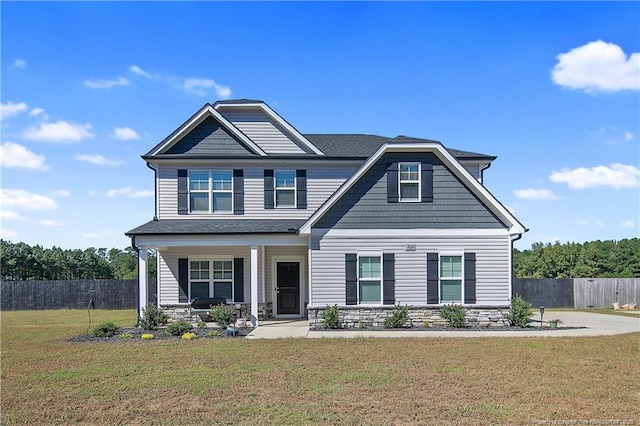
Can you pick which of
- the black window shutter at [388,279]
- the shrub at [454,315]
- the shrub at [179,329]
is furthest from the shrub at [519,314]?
the shrub at [179,329]

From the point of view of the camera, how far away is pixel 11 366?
32.3 ft

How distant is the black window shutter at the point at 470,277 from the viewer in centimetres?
1505

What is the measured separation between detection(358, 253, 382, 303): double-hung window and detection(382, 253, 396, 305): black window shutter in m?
0.13

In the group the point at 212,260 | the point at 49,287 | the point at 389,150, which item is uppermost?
the point at 389,150

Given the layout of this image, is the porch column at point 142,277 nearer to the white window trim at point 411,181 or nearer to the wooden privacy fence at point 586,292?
the white window trim at point 411,181

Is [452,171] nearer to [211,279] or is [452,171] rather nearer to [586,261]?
[211,279]

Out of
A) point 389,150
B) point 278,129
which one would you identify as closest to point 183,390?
point 389,150

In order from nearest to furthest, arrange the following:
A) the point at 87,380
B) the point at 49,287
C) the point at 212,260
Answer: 1. the point at 87,380
2. the point at 212,260
3. the point at 49,287

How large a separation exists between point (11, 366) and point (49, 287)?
19.0m

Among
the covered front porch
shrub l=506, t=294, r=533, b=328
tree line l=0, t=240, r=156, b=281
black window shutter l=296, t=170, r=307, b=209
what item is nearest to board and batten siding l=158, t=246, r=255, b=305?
the covered front porch

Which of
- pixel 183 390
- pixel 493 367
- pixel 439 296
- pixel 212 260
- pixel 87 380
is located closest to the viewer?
pixel 183 390

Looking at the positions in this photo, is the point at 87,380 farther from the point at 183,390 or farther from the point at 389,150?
the point at 389,150

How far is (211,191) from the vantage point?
17125 millimetres

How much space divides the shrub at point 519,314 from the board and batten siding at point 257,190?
23.4 ft
